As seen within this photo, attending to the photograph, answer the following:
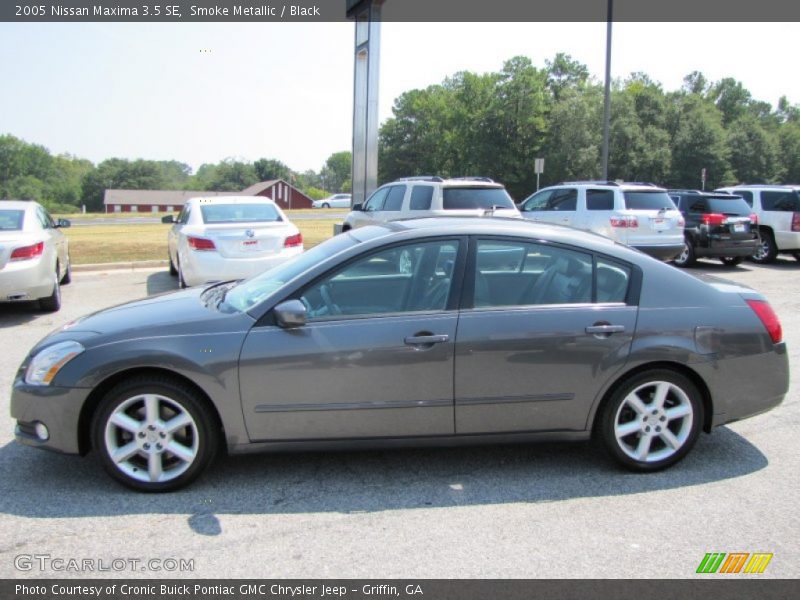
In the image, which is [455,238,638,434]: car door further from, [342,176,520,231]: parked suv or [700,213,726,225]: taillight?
[700,213,726,225]: taillight

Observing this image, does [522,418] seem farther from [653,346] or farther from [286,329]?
[286,329]

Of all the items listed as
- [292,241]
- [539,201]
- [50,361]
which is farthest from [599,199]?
[50,361]

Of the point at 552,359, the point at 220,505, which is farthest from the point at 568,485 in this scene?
the point at 220,505

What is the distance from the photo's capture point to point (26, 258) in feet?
28.5

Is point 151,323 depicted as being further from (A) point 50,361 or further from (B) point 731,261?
(B) point 731,261

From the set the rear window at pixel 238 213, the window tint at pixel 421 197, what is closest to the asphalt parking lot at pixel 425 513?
the rear window at pixel 238 213

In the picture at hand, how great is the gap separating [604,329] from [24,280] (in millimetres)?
7412

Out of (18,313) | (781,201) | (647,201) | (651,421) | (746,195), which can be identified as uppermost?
(746,195)

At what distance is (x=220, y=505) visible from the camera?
3.72 metres

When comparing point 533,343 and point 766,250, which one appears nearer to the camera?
point 533,343

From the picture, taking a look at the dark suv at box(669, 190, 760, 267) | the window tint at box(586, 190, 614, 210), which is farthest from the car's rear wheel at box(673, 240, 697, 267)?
the window tint at box(586, 190, 614, 210)

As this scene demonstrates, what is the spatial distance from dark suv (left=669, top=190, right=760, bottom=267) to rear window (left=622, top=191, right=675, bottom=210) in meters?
1.33

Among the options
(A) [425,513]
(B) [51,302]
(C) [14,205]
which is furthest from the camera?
(C) [14,205]

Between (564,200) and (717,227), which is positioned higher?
(564,200)
